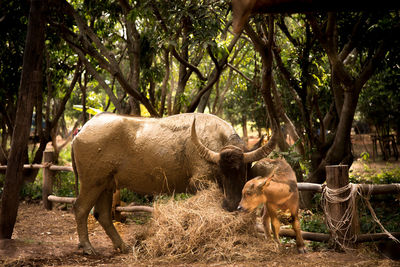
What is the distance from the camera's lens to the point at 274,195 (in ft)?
13.5

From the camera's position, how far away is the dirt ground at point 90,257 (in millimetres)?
4043

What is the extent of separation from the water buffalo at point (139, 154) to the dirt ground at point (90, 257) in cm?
35

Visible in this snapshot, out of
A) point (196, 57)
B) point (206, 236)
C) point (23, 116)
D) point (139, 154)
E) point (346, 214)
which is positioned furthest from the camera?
point (196, 57)

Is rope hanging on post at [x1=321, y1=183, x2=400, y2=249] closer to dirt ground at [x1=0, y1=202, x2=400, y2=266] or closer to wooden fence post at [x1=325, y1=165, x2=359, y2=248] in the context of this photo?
wooden fence post at [x1=325, y1=165, x2=359, y2=248]

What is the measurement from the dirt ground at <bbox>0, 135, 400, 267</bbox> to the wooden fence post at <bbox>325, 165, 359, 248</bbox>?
18 cm

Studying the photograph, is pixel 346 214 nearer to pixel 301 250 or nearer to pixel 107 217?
pixel 301 250

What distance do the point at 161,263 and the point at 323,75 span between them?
5.36 meters

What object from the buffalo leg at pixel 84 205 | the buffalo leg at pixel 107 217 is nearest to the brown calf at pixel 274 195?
the buffalo leg at pixel 107 217

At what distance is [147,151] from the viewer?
5.24 m

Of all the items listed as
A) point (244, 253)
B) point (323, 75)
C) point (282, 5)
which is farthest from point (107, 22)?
point (282, 5)

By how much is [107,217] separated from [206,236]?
6.11 ft

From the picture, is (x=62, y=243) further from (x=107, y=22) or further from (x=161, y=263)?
(x=107, y=22)

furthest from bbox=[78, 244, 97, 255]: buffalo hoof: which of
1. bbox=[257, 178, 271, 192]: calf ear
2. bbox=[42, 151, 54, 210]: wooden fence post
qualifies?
bbox=[42, 151, 54, 210]: wooden fence post

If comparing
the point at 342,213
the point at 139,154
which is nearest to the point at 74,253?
the point at 139,154
